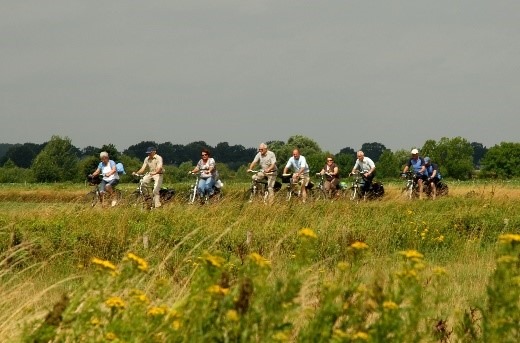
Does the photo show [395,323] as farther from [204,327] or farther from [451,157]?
[451,157]

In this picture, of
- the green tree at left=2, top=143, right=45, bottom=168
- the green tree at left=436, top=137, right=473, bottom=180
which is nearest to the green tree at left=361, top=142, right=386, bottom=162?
the green tree at left=436, top=137, right=473, bottom=180

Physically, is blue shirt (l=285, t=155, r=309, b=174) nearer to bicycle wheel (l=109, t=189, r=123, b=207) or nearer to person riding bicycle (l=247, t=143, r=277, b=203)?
person riding bicycle (l=247, t=143, r=277, b=203)

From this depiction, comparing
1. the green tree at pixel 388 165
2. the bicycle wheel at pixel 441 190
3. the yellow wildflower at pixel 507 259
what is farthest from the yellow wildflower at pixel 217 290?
the green tree at pixel 388 165

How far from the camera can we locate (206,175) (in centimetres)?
2230

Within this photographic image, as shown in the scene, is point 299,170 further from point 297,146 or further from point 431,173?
point 297,146

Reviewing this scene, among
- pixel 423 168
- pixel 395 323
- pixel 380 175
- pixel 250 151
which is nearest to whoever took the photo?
pixel 395 323

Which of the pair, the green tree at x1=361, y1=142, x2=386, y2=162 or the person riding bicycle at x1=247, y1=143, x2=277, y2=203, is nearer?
A: the person riding bicycle at x1=247, y1=143, x2=277, y2=203

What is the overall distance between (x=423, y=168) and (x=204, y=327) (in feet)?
72.7

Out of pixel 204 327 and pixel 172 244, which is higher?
pixel 204 327

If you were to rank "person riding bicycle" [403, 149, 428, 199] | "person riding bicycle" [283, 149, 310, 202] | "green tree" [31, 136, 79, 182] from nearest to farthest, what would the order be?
"person riding bicycle" [283, 149, 310, 202] < "person riding bicycle" [403, 149, 428, 199] < "green tree" [31, 136, 79, 182]

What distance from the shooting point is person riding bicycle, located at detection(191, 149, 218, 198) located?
22.2m

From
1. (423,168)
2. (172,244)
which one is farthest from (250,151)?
(172,244)

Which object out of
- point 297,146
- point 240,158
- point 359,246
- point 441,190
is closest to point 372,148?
point 240,158

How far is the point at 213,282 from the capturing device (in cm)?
414
